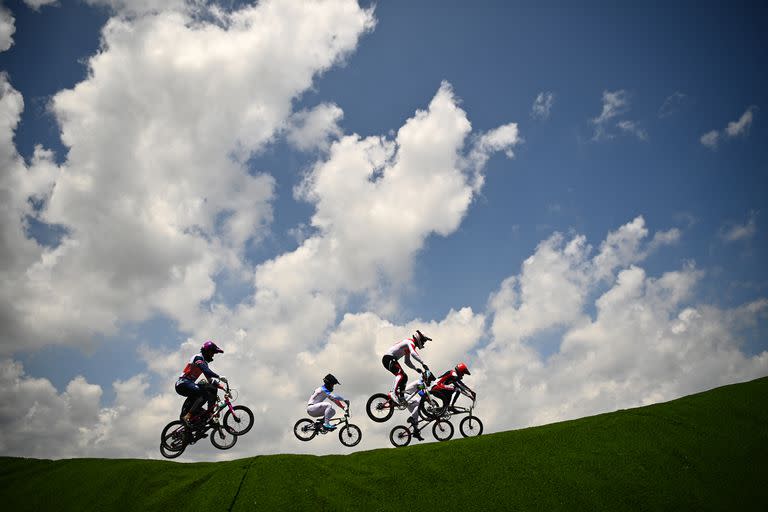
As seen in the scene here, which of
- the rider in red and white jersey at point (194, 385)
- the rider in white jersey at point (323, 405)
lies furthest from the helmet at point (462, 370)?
the rider in red and white jersey at point (194, 385)

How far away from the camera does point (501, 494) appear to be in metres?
13.8

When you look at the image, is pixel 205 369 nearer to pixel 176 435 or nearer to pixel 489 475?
pixel 176 435

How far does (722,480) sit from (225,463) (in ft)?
56.6

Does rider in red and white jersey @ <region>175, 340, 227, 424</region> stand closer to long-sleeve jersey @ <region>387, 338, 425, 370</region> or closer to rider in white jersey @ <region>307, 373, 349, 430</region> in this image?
rider in white jersey @ <region>307, 373, 349, 430</region>

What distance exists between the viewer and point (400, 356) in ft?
64.8

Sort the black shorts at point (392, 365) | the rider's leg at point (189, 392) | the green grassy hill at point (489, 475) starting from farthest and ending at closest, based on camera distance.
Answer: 1. the black shorts at point (392, 365)
2. the rider's leg at point (189, 392)
3. the green grassy hill at point (489, 475)

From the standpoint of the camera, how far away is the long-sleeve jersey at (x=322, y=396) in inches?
795

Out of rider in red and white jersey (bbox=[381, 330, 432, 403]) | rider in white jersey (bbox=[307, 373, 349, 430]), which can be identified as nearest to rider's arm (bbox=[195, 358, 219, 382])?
rider in white jersey (bbox=[307, 373, 349, 430])

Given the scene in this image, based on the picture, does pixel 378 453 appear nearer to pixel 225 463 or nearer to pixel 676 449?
pixel 225 463

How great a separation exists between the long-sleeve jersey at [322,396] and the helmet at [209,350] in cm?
491

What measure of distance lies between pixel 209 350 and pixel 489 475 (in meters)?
12.2

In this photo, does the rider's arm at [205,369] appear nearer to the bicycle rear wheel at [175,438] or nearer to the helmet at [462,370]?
the bicycle rear wheel at [175,438]

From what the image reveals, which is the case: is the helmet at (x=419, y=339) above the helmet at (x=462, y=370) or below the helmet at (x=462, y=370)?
above

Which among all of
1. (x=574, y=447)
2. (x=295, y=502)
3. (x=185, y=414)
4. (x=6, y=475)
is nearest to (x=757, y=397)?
(x=574, y=447)
